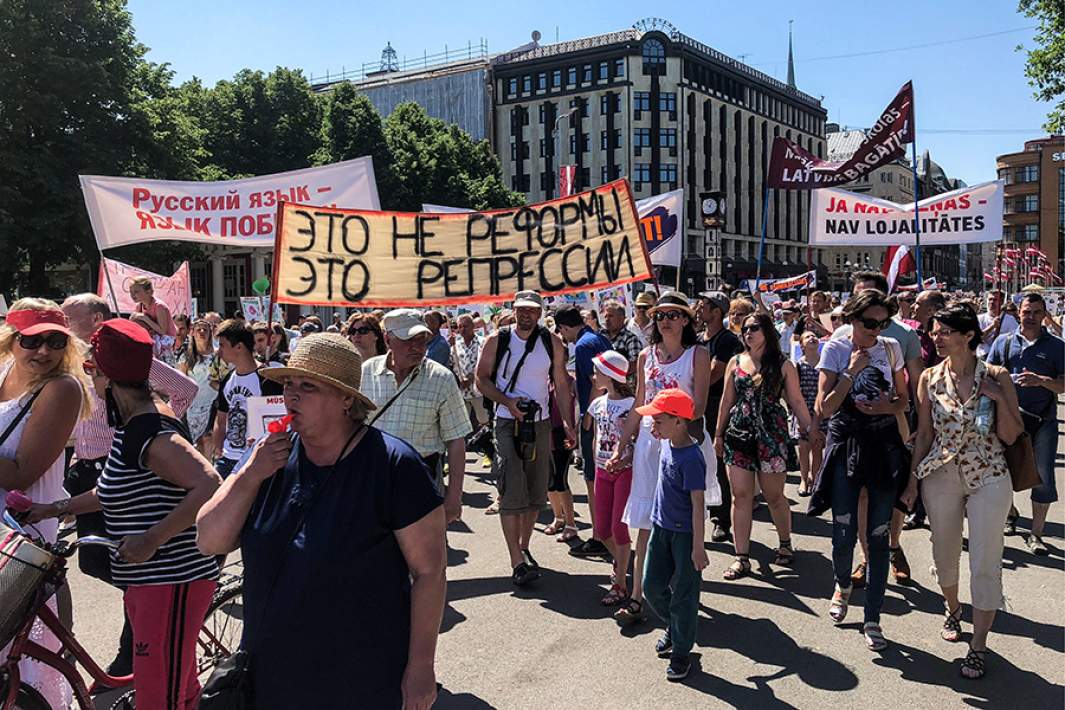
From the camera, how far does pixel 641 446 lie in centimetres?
539

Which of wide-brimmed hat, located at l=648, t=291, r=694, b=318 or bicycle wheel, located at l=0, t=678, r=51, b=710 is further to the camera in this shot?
wide-brimmed hat, located at l=648, t=291, r=694, b=318

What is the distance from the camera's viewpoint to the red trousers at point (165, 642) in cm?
303

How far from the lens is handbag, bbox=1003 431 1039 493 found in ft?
15.3

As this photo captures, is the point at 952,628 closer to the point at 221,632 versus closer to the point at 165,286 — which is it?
the point at 221,632

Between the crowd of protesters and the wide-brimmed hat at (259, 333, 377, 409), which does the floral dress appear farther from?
the wide-brimmed hat at (259, 333, 377, 409)

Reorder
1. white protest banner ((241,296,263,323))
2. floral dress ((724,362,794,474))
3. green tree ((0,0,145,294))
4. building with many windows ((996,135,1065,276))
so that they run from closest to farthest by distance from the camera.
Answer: floral dress ((724,362,794,474)) < white protest banner ((241,296,263,323)) < green tree ((0,0,145,294)) < building with many windows ((996,135,1065,276))

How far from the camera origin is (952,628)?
5.01 metres

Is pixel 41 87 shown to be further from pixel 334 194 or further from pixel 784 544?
pixel 784 544

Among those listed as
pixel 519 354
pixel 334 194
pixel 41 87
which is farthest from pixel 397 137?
pixel 519 354

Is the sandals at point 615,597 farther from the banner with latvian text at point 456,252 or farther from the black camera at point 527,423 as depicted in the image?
the banner with latvian text at point 456,252

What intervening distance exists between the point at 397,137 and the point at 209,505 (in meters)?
42.2

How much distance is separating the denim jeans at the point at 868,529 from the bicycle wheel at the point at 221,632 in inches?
136

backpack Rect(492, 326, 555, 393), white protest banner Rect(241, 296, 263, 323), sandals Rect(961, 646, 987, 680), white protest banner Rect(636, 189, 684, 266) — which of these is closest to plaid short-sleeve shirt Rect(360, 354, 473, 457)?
backpack Rect(492, 326, 555, 393)

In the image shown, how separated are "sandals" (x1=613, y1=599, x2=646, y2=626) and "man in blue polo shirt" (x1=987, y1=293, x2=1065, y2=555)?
354 cm
